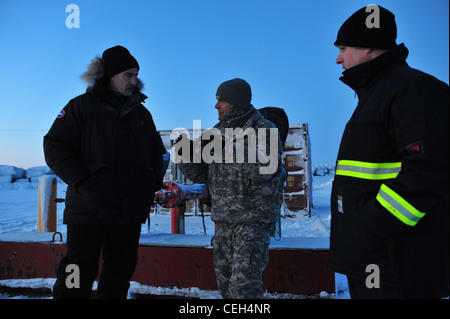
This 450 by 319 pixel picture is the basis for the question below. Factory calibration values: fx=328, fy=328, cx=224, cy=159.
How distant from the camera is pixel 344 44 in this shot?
5.21ft

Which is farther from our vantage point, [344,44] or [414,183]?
[344,44]

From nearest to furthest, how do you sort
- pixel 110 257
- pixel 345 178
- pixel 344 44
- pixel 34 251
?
pixel 345 178 → pixel 344 44 → pixel 110 257 → pixel 34 251

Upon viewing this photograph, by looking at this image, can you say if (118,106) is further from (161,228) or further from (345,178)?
(161,228)

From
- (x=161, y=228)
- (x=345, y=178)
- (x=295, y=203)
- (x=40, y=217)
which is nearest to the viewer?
(x=345, y=178)

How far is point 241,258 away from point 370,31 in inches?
61.7

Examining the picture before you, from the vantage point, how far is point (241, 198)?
2326mm

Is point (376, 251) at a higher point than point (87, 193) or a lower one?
lower

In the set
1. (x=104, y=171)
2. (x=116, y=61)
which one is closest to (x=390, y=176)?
(x=104, y=171)

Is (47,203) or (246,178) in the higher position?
(246,178)

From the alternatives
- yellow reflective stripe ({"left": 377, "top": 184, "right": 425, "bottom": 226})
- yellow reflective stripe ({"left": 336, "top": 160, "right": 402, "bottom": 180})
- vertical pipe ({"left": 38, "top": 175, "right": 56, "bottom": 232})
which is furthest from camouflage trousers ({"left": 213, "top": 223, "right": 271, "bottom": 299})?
vertical pipe ({"left": 38, "top": 175, "right": 56, "bottom": 232})

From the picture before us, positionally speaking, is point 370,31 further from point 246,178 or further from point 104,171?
point 104,171

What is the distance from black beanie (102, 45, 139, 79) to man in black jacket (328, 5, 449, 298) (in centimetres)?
148

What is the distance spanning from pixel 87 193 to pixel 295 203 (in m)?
8.54
